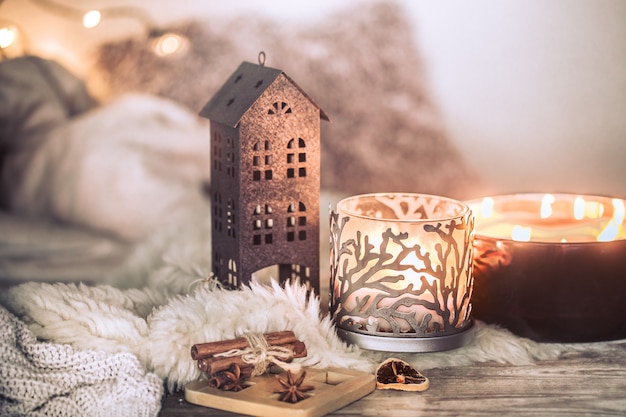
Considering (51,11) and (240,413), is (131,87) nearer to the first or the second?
(51,11)

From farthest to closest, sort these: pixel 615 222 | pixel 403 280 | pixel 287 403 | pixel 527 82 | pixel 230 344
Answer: pixel 527 82 → pixel 615 222 → pixel 403 280 → pixel 230 344 → pixel 287 403

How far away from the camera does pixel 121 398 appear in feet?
4.27

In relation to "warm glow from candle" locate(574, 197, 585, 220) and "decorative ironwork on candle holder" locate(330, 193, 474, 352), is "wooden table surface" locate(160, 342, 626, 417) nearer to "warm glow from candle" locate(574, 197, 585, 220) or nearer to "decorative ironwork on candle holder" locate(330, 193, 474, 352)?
"decorative ironwork on candle holder" locate(330, 193, 474, 352)

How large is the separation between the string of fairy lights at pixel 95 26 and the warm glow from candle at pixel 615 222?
2.68 feet

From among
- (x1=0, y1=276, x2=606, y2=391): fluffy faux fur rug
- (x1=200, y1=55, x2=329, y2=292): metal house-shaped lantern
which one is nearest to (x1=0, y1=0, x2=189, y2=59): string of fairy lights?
(x1=200, y1=55, x2=329, y2=292): metal house-shaped lantern

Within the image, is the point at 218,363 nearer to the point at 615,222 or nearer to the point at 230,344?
the point at 230,344

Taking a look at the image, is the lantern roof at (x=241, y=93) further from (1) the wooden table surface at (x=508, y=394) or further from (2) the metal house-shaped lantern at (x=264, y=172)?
(1) the wooden table surface at (x=508, y=394)

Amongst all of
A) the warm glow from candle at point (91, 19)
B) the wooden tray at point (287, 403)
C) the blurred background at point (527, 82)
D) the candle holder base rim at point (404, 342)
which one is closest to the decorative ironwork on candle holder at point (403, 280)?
the candle holder base rim at point (404, 342)

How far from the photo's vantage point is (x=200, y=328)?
1435 mm

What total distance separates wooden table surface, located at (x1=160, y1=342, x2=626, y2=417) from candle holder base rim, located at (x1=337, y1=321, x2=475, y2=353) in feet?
0.13

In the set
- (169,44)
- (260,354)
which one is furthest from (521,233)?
(169,44)

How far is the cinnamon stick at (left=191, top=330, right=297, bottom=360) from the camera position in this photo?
1369 millimetres

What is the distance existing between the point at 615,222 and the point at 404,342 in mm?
506

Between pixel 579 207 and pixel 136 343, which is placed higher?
pixel 579 207
